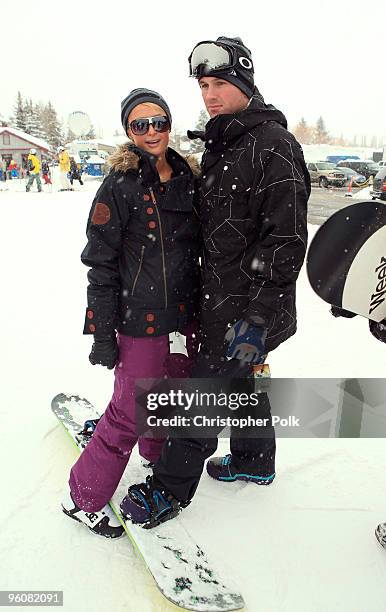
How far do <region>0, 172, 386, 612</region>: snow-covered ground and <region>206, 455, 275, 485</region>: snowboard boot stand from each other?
41 millimetres

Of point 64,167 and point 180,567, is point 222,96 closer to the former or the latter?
point 180,567

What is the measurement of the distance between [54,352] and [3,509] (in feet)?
6.28

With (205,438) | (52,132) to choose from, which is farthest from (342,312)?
(52,132)

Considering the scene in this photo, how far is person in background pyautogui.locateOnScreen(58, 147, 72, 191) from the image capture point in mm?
18714

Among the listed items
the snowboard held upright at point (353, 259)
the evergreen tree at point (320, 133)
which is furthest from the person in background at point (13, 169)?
the evergreen tree at point (320, 133)

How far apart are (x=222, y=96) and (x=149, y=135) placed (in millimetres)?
343

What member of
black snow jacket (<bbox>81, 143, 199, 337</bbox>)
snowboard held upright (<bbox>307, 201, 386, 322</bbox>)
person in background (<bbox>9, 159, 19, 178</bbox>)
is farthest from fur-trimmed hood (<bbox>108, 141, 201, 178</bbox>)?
person in background (<bbox>9, 159, 19, 178</bbox>)

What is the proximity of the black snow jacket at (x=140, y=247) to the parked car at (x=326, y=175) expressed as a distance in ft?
80.4

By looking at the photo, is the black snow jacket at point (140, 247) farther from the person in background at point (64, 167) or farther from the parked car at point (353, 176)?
the parked car at point (353, 176)

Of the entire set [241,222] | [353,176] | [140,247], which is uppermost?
[353,176]

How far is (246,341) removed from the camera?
1.85 meters

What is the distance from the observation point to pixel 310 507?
2.40 meters

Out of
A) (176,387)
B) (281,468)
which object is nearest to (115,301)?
(176,387)

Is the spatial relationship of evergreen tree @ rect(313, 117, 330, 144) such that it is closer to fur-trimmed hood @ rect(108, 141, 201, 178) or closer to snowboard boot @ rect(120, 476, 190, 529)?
fur-trimmed hood @ rect(108, 141, 201, 178)
